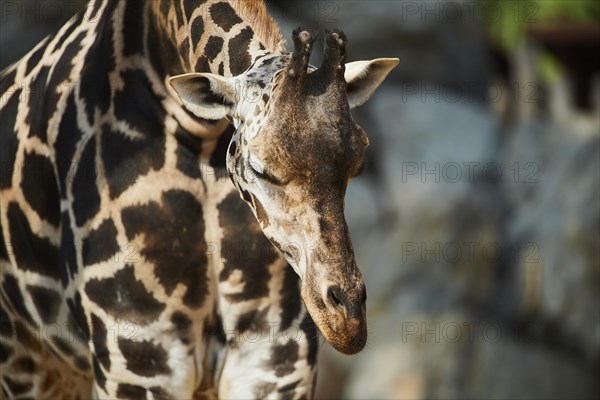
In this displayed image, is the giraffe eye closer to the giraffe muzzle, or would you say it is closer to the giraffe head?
the giraffe head

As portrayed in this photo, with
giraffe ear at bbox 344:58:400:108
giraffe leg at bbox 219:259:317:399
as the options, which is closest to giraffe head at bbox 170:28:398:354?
giraffe ear at bbox 344:58:400:108

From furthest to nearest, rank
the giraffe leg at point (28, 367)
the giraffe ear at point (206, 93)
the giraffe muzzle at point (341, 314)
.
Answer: the giraffe leg at point (28, 367)
the giraffe ear at point (206, 93)
the giraffe muzzle at point (341, 314)

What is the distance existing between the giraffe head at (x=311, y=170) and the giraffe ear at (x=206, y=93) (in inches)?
3.2

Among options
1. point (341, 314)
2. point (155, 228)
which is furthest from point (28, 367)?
point (341, 314)

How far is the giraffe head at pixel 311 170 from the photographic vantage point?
2.67 m

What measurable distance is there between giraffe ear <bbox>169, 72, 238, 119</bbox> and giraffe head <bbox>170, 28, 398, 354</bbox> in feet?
0.27

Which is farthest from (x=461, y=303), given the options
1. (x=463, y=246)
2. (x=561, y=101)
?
(x=561, y=101)

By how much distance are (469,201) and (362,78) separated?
250 inches

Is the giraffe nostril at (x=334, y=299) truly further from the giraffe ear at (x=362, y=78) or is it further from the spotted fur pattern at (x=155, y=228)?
the spotted fur pattern at (x=155, y=228)

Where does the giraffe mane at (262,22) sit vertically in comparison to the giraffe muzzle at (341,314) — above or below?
above

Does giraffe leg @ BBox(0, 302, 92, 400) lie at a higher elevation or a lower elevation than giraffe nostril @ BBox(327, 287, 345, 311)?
lower

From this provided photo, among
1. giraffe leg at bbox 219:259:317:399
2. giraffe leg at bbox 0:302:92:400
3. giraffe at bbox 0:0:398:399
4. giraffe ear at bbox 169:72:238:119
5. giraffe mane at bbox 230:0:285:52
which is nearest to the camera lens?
giraffe ear at bbox 169:72:238:119

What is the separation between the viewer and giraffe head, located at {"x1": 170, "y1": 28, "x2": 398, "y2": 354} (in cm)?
267

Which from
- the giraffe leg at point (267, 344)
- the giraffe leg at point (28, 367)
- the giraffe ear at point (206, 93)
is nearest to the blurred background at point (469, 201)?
the giraffe leg at point (28, 367)
